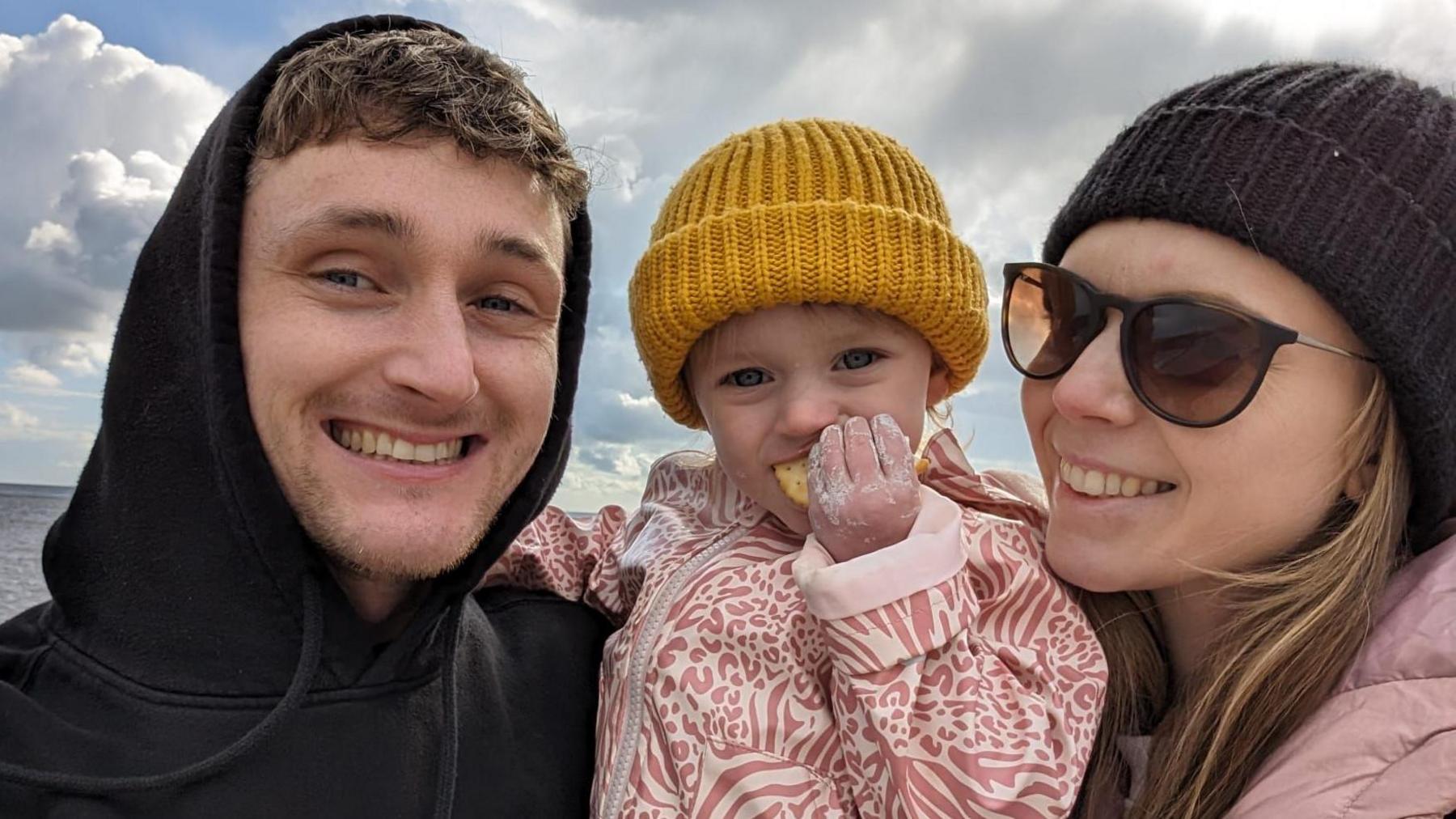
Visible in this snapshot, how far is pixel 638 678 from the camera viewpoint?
2.43 metres

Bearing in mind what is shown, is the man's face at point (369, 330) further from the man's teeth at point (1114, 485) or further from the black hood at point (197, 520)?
the man's teeth at point (1114, 485)

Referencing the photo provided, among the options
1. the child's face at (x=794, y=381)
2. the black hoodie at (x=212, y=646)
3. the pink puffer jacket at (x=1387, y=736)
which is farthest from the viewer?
the child's face at (x=794, y=381)

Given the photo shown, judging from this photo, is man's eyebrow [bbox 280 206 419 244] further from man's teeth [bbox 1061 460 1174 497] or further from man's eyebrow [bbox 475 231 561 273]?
man's teeth [bbox 1061 460 1174 497]

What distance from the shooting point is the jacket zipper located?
2.33m

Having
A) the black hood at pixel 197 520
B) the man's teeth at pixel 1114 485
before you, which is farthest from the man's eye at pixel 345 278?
the man's teeth at pixel 1114 485

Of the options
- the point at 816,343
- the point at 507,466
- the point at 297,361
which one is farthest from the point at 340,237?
the point at 816,343

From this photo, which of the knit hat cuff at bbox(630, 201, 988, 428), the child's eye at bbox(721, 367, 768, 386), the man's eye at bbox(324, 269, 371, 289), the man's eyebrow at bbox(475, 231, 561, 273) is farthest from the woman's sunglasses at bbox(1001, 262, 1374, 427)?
the man's eye at bbox(324, 269, 371, 289)

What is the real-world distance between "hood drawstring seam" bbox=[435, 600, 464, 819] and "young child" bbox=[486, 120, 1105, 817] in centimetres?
39

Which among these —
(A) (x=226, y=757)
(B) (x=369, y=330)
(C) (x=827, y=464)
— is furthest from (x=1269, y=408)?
(A) (x=226, y=757)

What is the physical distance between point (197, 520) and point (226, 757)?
58cm

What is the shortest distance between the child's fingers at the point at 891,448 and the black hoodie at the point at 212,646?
1.15 m

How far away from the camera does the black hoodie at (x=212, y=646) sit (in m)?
1.98

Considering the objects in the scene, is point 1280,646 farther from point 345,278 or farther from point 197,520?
point 197,520

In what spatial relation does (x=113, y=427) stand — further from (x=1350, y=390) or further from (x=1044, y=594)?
(x=1350, y=390)
